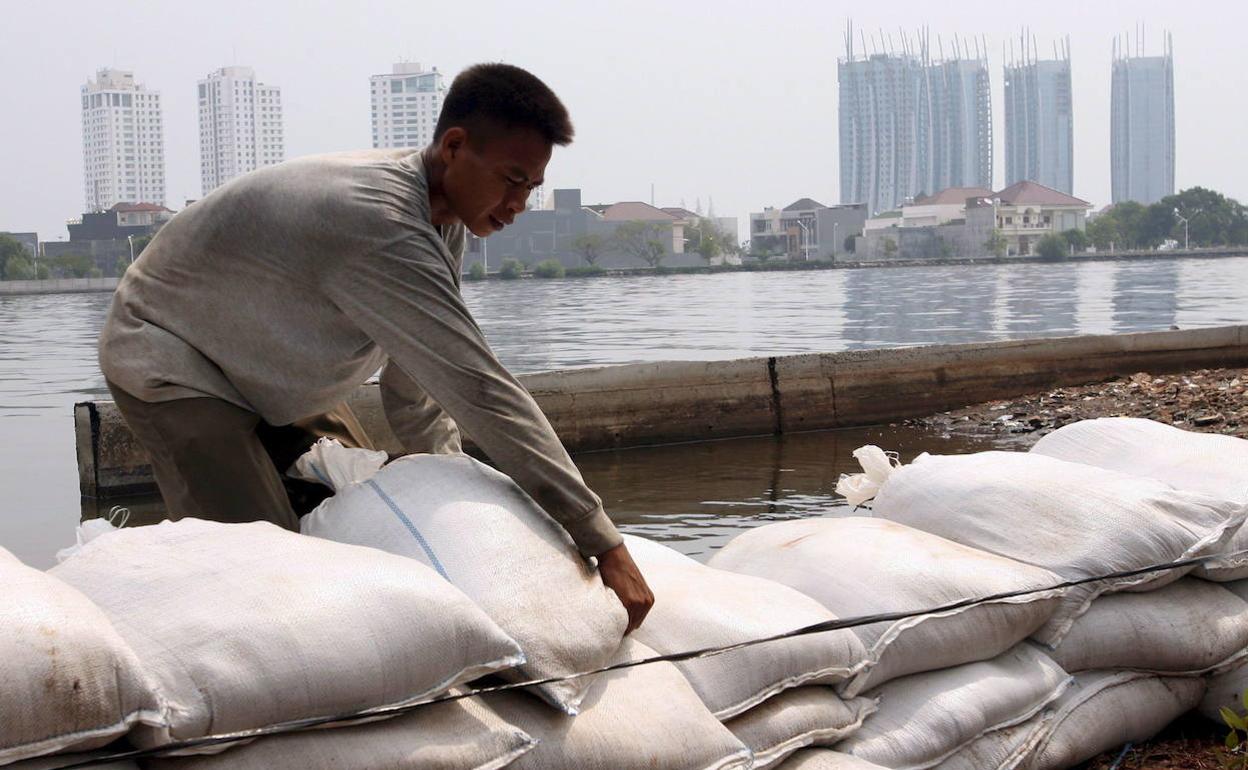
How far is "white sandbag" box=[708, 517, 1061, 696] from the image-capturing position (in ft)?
7.79

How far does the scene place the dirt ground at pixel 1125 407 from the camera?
27.4 ft

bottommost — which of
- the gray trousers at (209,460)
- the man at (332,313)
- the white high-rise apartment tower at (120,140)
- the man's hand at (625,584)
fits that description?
the man's hand at (625,584)

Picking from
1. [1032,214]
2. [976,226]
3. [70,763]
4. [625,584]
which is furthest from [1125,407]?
[1032,214]

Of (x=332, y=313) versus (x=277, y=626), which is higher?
(x=332, y=313)

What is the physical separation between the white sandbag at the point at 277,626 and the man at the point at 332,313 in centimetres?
26

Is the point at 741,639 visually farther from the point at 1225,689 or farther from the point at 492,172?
the point at 1225,689

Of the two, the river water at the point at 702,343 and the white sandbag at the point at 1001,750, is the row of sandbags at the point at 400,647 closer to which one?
the white sandbag at the point at 1001,750

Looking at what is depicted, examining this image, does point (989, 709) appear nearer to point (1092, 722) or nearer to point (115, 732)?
point (1092, 722)

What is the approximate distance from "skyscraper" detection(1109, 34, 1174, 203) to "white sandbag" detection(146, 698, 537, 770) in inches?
6982

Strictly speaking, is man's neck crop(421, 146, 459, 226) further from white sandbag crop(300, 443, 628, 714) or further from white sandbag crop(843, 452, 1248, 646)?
white sandbag crop(843, 452, 1248, 646)

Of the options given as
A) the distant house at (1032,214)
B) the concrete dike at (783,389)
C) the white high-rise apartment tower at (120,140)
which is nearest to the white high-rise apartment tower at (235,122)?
the white high-rise apartment tower at (120,140)

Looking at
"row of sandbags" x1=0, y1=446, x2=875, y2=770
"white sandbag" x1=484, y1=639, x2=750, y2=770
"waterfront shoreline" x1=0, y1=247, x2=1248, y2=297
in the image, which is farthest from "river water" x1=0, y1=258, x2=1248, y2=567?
"waterfront shoreline" x1=0, y1=247, x2=1248, y2=297

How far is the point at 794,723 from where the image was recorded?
2141mm

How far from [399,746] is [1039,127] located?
600ft
